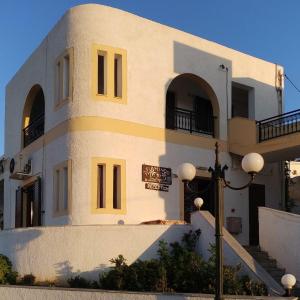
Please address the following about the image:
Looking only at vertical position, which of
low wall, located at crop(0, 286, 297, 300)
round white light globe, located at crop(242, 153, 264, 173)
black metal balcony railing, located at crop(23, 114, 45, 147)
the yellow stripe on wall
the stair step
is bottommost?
low wall, located at crop(0, 286, 297, 300)

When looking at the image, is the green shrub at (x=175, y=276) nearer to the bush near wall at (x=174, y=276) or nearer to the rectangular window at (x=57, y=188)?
the bush near wall at (x=174, y=276)

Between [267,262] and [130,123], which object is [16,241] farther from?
[267,262]

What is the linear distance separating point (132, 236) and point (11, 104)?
497 inches

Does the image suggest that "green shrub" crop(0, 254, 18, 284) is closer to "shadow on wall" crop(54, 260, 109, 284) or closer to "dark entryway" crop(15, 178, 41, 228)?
"shadow on wall" crop(54, 260, 109, 284)

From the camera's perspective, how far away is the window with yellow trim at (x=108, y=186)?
56.7ft

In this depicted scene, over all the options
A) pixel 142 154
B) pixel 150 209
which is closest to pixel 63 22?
pixel 142 154

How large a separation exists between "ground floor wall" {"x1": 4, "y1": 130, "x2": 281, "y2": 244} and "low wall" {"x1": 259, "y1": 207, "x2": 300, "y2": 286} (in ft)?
14.0

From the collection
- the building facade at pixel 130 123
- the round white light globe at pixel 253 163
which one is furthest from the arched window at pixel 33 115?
the round white light globe at pixel 253 163

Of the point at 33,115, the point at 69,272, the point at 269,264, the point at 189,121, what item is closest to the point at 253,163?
the point at 269,264

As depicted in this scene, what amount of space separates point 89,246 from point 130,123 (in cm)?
483

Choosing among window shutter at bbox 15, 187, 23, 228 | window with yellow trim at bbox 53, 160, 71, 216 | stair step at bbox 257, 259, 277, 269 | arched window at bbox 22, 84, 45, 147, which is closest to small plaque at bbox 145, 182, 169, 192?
window with yellow trim at bbox 53, 160, 71, 216

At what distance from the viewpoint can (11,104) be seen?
83.4ft

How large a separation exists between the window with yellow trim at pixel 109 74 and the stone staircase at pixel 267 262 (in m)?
6.43

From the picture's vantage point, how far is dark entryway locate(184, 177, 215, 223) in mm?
19891
